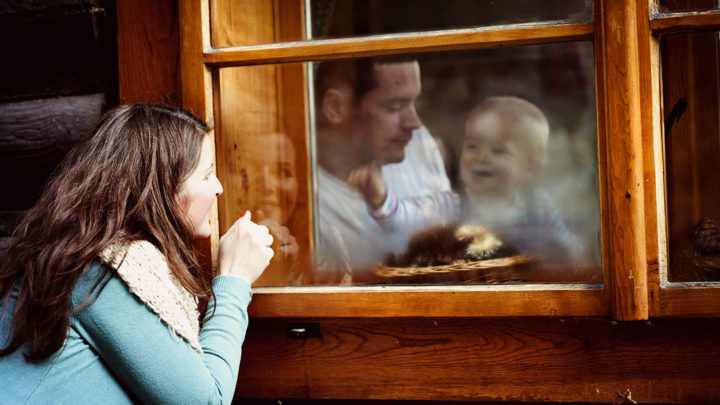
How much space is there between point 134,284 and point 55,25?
2.54 ft

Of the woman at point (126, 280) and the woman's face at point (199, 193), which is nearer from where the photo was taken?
the woman at point (126, 280)

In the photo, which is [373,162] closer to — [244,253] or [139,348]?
[244,253]

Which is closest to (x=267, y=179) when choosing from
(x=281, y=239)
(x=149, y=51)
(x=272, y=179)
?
(x=272, y=179)

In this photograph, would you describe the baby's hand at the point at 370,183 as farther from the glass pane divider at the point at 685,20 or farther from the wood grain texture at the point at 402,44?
the glass pane divider at the point at 685,20

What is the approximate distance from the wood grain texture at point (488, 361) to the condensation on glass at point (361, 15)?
584 mm

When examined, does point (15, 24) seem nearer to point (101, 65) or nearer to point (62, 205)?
point (101, 65)

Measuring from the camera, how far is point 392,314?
110 centimetres

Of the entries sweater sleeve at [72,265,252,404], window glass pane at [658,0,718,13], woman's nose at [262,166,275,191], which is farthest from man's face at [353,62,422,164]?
sweater sleeve at [72,265,252,404]

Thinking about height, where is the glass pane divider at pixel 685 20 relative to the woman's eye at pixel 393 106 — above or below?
below

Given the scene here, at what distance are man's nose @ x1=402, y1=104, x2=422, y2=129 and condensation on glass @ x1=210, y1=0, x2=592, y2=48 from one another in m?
0.30

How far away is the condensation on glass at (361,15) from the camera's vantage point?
1216mm

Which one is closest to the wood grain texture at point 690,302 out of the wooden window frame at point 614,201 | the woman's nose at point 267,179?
the wooden window frame at point 614,201

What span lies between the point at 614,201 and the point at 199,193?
0.71m

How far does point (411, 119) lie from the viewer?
2.25 m
